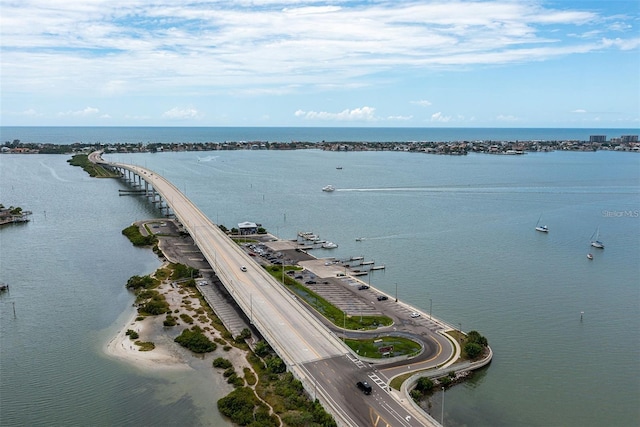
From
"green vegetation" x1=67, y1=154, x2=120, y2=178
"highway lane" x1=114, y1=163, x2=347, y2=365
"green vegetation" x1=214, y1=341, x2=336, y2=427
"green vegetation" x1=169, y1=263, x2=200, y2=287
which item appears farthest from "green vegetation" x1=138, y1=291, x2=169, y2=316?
"green vegetation" x1=67, y1=154, x2=120, y2=178

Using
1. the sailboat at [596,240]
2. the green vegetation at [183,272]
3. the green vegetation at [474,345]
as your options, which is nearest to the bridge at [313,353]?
the green vegetation at [474,345]

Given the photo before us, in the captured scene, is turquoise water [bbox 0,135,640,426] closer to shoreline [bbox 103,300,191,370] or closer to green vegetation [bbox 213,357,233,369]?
shoreline [bbox 103,300,191,370]

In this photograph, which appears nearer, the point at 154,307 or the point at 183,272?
the point at 154,307

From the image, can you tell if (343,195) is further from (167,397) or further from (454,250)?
(167,397)

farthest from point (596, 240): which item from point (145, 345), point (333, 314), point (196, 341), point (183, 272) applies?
point (145, 345)

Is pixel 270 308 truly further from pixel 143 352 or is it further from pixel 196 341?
pixel 143 352

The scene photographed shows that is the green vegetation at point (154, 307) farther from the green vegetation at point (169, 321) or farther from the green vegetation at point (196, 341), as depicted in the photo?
the green vegetation at point (196, 341)
